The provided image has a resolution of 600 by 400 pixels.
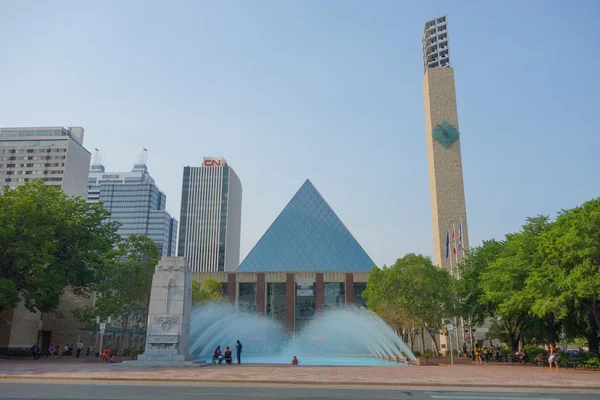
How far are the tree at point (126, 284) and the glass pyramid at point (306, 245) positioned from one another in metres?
39.9

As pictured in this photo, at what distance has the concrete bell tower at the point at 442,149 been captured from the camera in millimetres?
66438

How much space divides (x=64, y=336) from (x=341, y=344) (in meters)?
29.2

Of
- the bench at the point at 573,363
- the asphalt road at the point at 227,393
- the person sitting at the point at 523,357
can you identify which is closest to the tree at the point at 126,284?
the asphalt road at the point at 227,393

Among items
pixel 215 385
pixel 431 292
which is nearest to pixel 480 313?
pixel 431 292

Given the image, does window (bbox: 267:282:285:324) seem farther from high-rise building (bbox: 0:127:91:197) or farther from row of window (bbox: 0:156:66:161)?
row of window (bbox: 0:156:66:161)

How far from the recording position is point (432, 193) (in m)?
70.5

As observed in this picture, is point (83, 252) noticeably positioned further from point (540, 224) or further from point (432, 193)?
point (432, 193)

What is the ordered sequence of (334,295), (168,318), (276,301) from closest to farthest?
(168,318) → (334,295) → (276,301)

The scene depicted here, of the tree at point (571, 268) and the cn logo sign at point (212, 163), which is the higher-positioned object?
the cn logo sign at point (212, 163)

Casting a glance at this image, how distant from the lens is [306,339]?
6331cm

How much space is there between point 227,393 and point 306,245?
67751 mm

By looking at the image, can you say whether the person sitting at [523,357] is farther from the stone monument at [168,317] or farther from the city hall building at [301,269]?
the city hall building at [301,269]

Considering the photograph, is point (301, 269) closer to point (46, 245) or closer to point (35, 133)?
point (46, 245)

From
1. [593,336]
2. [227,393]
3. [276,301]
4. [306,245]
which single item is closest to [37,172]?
[306,245]
